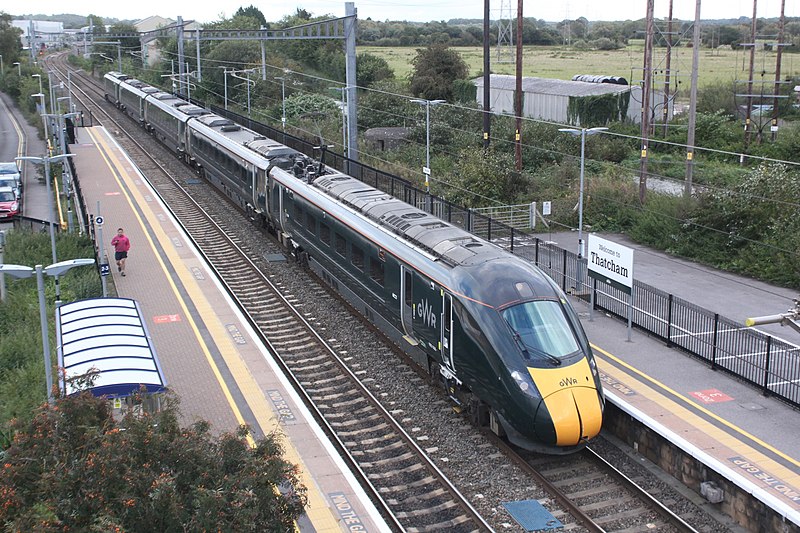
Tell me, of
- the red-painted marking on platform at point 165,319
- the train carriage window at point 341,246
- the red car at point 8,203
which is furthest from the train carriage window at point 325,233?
the red car at point 8,203

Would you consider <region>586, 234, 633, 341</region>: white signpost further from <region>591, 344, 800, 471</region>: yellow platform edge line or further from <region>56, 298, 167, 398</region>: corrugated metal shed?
<region>56, 298, 167, 398</region>: corrugated metal shed

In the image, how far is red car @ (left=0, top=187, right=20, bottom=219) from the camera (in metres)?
38.6

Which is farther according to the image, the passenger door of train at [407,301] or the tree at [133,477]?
the passenger door of train at [407,301]

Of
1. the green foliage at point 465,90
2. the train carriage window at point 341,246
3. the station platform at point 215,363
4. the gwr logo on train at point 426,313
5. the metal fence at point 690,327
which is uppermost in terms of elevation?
the green foliage at point 465,90

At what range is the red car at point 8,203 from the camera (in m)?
38.6

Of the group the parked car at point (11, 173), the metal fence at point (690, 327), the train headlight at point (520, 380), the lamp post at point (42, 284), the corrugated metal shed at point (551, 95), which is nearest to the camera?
the train headlight at point (520, 380)

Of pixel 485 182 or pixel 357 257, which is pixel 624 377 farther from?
pixel 485 182

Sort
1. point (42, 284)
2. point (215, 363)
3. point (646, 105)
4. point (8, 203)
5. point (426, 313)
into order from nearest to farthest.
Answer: point (42, 284) → point (426, 313) → point (215, 363) → point (646, 105) → point (8, 203)

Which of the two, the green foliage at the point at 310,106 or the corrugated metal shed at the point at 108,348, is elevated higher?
the green foliage at the point at 310,106

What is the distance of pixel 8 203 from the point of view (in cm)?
3925

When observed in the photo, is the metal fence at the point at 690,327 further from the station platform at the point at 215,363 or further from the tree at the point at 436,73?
the tree at the point at 436,73

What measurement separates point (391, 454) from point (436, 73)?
55.5m

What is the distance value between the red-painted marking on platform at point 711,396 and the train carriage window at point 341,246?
9314mm

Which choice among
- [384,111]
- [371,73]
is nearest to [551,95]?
[384,111]
